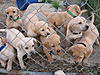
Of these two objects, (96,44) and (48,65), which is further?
(96,44)

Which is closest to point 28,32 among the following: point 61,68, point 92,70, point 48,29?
point 48,29

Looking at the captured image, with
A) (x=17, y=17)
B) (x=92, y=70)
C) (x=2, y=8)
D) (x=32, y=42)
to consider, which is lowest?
(x=92, y=70)

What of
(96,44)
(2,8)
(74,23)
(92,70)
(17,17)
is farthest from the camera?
(2,8)

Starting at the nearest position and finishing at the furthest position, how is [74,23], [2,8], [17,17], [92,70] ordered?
[92,70] → [74,23] → [17,17] → [2,8]

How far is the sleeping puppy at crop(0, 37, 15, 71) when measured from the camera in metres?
3.05

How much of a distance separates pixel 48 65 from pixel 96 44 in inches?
41.6

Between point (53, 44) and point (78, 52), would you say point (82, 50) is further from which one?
point (53, 44)

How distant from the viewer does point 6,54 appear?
307 cm

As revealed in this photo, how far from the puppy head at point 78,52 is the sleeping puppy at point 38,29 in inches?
23.8

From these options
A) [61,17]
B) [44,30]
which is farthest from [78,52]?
[61,17]

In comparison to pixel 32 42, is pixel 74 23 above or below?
above

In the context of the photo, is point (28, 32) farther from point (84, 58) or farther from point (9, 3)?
point (9, 3)

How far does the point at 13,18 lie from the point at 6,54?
1320 millimetres

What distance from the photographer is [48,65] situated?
3.17 metres
